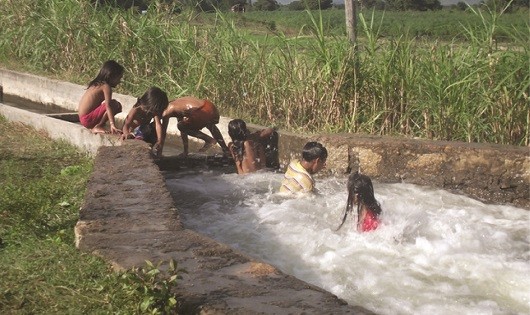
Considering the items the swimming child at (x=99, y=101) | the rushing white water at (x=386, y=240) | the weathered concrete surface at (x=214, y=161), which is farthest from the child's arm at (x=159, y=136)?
the swimming child at (x=99, y=101)

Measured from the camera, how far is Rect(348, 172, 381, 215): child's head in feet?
21.8

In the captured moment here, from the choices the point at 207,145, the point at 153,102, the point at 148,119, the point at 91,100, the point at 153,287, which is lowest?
the point at 207,145

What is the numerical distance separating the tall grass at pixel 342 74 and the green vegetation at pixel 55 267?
9.35 ft

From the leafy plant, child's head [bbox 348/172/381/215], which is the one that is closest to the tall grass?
child's head [bbox 348/172/381/215]

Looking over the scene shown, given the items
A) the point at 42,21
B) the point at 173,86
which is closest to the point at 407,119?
the point at 173,86

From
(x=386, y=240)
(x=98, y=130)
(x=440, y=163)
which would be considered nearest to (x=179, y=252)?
(x=386, y=240)

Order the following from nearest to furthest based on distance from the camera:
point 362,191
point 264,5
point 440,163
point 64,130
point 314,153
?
point 362,191 < point 314,153 < point 440,163 < point 64,130 < point 264,5

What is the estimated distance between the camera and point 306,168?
7.70 metres

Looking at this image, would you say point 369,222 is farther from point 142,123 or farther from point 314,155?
point 142,123

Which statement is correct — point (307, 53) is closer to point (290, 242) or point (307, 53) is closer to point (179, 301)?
point (290, 242)

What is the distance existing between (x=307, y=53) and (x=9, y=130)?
11.8ft

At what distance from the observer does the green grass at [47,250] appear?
13.7 feet

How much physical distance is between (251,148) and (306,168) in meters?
1.20

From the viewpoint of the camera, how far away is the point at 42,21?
13.9 m
